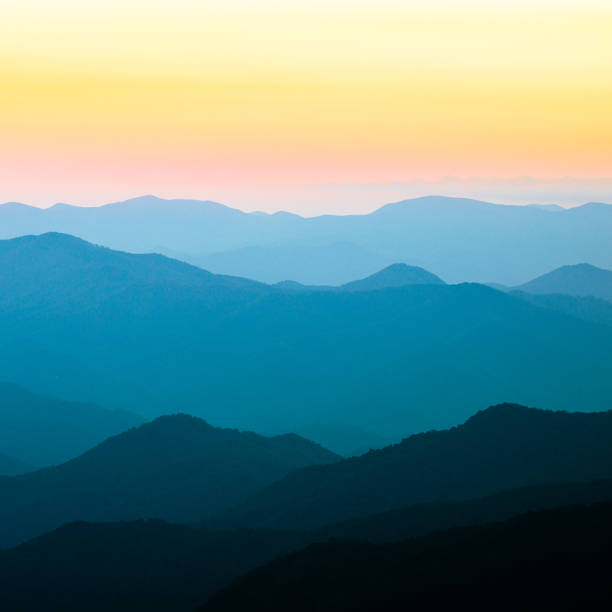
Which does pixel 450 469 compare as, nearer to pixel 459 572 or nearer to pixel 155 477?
pixel 155 477

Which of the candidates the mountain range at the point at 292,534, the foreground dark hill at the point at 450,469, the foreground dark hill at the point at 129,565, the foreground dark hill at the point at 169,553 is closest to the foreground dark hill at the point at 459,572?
the mountain range at the point at 292,534

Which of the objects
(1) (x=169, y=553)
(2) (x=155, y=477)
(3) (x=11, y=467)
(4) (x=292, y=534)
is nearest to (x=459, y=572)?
(4) (x=292, y=534)

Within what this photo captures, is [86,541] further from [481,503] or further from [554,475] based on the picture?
[554,475]

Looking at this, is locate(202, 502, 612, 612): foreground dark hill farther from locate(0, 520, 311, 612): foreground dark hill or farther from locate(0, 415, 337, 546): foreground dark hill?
locate(0, 415, 337, 546): foreground dark hill

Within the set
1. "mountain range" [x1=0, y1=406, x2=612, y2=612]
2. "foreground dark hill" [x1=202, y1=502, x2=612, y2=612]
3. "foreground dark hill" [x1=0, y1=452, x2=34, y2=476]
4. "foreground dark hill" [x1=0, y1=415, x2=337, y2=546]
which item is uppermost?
"foreground dark hill" [x1=0, y1=452, x2=34, y2=476]

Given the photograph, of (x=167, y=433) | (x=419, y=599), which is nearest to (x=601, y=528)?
(x=419, y=599)

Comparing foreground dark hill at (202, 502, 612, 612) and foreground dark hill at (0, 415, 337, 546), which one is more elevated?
foreground dark hill at (0, 415, 337, 546)

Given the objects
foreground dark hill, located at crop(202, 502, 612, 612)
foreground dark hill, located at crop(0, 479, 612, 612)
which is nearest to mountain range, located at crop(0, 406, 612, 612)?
foreground dark hill, located at crop(0, 479, 612, 612)
